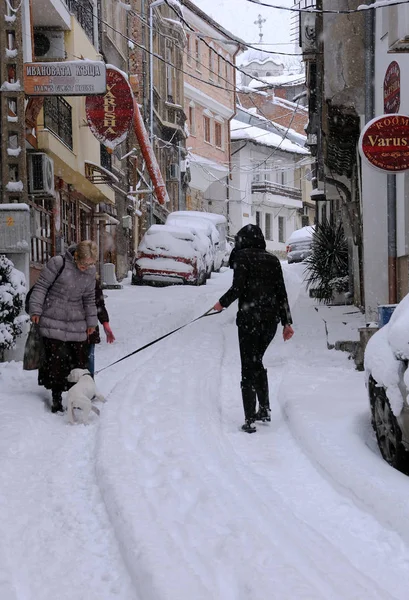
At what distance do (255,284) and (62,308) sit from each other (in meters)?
1.96

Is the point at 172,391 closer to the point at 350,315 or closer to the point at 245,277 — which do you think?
the point at 245,277

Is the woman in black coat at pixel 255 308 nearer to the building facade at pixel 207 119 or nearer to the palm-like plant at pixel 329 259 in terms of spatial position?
the palm-like plant at pixel 329 259

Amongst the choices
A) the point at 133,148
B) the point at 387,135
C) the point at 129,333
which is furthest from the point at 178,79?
the point at 387,135

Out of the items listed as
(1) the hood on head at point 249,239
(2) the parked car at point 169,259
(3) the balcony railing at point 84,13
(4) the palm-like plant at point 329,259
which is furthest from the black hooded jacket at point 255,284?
(2) the parked car at point 169,259

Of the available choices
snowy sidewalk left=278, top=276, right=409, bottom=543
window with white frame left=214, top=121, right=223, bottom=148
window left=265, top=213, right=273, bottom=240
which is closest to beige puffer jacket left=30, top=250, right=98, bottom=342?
snowy sidewalk left=278, top=276, right=409, bottom=543

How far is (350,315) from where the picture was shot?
1445cm

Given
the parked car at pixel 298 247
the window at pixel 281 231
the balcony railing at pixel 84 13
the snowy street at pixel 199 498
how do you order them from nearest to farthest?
the snowy street at pixel 199 498 → the balcony railing at pixel 84 13 → the parked car at pixel 298 247 → the window at pixel 281 231

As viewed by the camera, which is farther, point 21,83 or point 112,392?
point 21,83

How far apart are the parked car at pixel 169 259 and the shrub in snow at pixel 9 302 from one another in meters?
14.7

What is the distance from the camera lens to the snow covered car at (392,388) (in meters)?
5.14

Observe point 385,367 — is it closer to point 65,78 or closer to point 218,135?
point 65,78

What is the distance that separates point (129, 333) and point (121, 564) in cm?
1069

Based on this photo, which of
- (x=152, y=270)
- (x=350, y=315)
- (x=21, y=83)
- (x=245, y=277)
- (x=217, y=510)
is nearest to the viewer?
(x=217, y=510)

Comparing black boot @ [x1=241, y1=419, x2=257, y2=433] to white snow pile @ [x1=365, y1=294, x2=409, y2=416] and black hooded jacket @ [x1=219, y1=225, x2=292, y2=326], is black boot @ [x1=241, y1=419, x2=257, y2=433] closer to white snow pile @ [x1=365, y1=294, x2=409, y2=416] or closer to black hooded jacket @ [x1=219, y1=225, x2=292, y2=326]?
black hooded jacket @ [x1=219, y1=225, x2=292, y2=326]
